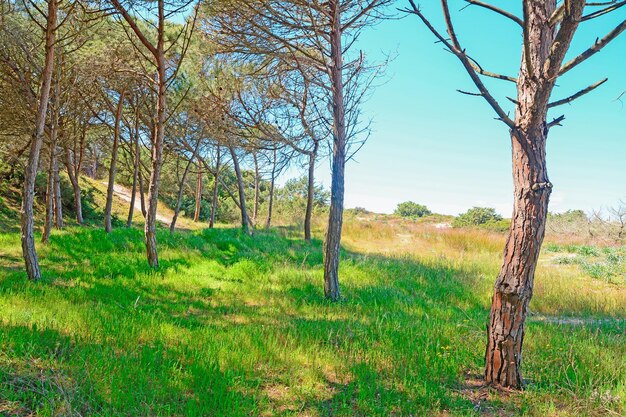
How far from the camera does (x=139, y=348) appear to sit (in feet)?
11.3

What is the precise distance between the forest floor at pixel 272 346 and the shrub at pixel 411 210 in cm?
5543

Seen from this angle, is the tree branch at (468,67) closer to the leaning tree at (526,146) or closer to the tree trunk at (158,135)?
the leaning tree at (526,146)

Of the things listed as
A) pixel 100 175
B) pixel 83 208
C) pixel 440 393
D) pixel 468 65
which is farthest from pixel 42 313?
pixel 100 175

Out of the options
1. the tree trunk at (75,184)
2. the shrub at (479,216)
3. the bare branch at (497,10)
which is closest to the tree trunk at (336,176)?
the bare branch at (497,10)

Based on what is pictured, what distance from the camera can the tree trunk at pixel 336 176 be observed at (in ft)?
→ 20.8

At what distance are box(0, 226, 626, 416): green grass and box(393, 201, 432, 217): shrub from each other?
5629cm

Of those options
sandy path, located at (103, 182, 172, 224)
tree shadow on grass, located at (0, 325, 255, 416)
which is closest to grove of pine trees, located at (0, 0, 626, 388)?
tree shadow on grass, located at (0, 325, 255, 416)

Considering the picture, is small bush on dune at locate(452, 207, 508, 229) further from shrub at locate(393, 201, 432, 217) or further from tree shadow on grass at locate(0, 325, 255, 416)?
tree shadow on grass at locate(0, 325, 255, 416)

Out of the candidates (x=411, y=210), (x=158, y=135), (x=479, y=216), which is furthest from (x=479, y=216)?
(x=158, y=135)

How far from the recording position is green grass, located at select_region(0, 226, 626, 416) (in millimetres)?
2646

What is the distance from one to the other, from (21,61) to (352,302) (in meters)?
11.2

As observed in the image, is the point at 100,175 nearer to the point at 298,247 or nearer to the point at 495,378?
the point at 298,247

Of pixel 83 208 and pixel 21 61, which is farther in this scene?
pixel 83 208

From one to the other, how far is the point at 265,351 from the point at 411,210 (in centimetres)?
6142
